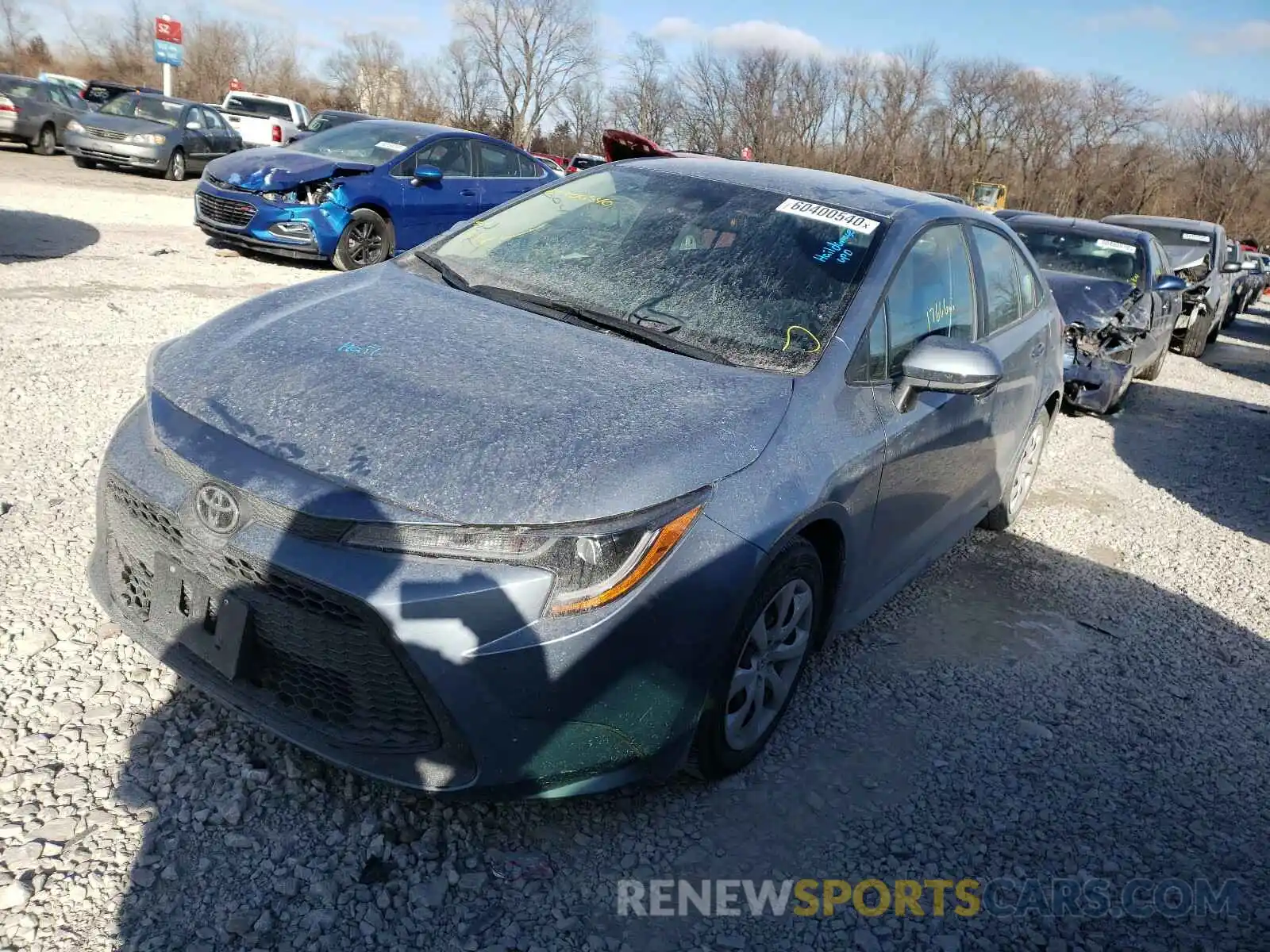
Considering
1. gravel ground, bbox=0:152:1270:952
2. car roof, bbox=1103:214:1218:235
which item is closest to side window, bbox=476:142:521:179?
gravel ground, bbox=0:152:1270:952

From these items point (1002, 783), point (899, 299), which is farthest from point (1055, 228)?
point (1002, 783)

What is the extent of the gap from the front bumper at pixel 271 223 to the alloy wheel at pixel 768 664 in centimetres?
791

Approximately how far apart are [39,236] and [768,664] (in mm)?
9367

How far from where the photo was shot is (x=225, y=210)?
9359mm

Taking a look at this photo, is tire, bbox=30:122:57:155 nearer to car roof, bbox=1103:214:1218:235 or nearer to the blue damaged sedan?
the blue damaged sedan

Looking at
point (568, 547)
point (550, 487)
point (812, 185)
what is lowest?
point (568, 547)

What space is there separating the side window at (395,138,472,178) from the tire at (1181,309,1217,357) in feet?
32.0

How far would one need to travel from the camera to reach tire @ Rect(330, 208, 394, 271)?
9617 mm

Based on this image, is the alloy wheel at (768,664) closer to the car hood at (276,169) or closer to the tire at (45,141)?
the car hood at (276,169)

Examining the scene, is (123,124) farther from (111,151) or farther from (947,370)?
(947,370)

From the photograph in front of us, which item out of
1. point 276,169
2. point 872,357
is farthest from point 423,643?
point 276,169

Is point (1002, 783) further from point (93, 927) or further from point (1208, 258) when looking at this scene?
point (1208, 258)

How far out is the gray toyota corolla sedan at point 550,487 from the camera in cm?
212

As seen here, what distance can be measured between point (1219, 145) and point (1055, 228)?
52.7m
